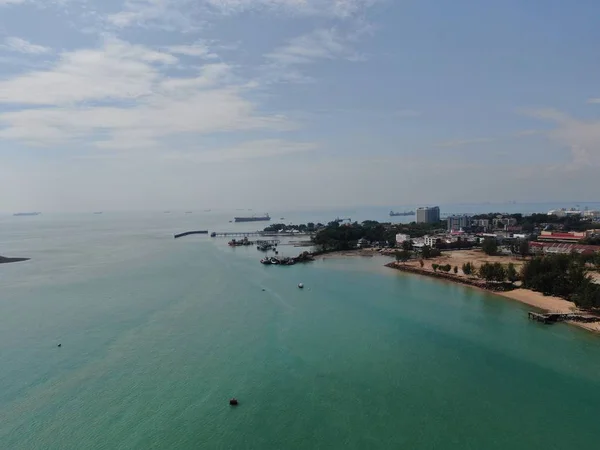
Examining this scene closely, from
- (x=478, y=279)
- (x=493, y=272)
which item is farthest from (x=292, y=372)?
(x=478, y=279)

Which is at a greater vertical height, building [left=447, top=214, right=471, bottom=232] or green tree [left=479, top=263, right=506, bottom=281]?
building [left=447, top=214, right=471, bottom=232]

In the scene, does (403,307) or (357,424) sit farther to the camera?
(403,307)

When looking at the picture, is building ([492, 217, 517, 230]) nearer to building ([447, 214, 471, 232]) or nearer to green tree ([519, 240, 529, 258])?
building ([447, 214, 471, 232])

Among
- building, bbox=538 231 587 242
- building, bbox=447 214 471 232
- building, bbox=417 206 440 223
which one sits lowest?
building, bbox=538 231 587 242

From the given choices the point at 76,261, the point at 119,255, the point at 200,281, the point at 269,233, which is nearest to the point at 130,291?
the point at 200,281

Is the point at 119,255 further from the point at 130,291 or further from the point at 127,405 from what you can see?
the point at 127,405

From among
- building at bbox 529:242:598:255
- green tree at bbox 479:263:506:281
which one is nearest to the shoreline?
green tree at bbox 479:263:506:281

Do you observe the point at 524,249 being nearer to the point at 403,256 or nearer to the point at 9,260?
the point at 403,256

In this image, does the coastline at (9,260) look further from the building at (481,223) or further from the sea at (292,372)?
the building at (481,223)
